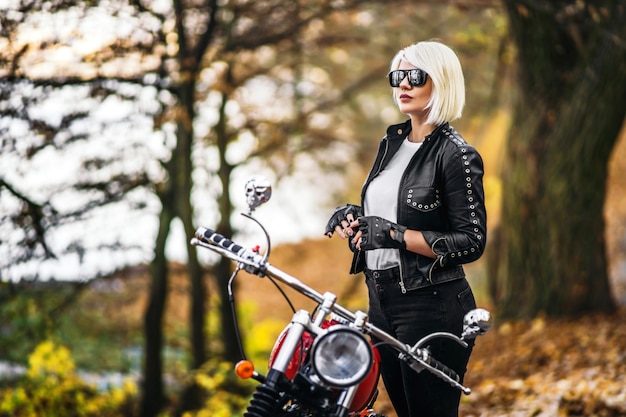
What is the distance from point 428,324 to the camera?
3.06 metres

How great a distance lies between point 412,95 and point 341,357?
3.55 ft

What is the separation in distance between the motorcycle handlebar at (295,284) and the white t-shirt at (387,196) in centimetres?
43

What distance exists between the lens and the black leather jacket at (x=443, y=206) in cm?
293

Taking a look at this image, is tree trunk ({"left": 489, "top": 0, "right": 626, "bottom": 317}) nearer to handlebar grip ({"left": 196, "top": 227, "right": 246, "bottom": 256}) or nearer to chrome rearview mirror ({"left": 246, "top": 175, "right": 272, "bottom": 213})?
chrome rearview mirror ({"left": 246, "top": 175, "right": 272, "bottom": 213})

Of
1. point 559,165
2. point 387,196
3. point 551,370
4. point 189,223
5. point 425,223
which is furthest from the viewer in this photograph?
point 189,223

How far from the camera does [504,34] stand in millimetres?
12289

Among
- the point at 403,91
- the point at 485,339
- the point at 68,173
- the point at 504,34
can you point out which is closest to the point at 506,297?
the point at 485,339

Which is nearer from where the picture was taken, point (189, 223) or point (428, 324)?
point (428, 324)

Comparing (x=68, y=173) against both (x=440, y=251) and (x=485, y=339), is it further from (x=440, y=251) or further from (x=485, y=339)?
(x=440, y=251)

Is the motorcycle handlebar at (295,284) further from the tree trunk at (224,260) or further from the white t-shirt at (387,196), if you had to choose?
the tree trunk at (224,260)

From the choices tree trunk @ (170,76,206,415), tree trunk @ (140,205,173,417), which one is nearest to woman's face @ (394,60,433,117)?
tree trunk @ (170,76,206,415)

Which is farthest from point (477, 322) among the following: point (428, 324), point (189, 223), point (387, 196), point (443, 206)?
point (189, 223)

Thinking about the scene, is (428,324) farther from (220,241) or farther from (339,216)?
(220,241)

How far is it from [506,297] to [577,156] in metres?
2.00
